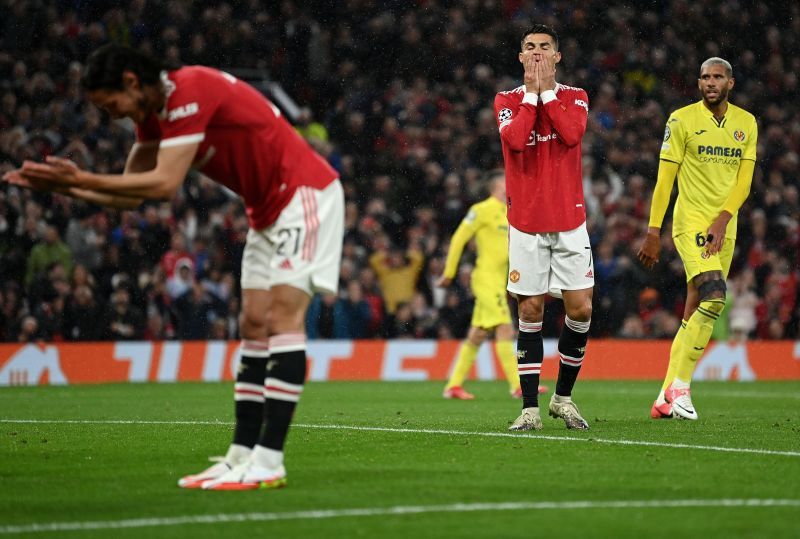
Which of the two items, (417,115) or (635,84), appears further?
(635,84)

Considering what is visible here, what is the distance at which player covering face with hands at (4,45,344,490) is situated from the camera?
6.07m

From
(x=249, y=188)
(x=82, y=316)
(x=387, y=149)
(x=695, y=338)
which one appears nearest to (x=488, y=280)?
(x=695, y=338)

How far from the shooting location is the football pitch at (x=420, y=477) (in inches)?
203

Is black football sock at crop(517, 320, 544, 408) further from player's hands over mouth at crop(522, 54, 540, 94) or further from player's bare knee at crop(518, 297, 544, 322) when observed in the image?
player's hands over mouth at crop(522, 54, 540, 94)

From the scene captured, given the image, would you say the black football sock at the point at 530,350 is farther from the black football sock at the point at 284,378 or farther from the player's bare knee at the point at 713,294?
the black football sock at the point at 284,378

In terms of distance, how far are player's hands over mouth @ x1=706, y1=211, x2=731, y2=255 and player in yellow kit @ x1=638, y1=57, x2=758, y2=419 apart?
0.04 ft

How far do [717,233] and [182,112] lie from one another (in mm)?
5529

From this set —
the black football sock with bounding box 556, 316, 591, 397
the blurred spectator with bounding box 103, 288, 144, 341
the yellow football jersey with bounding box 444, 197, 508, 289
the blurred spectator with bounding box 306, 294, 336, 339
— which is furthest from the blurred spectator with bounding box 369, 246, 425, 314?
the black football sock with bounding box 556, 316, 591, 397

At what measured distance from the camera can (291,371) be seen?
20.7 feet

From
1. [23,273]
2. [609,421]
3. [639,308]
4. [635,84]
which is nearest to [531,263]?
[609,421]

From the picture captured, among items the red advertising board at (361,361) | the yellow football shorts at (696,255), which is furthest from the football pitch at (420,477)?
the red advertising board at (361,361)

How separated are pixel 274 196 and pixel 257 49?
17747 millimetres

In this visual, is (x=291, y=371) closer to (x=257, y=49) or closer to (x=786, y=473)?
(x=786, y=473)

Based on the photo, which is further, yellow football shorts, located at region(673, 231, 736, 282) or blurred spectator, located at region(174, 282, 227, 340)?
blurred spectator, located at region(174, 282, 227, 340)
